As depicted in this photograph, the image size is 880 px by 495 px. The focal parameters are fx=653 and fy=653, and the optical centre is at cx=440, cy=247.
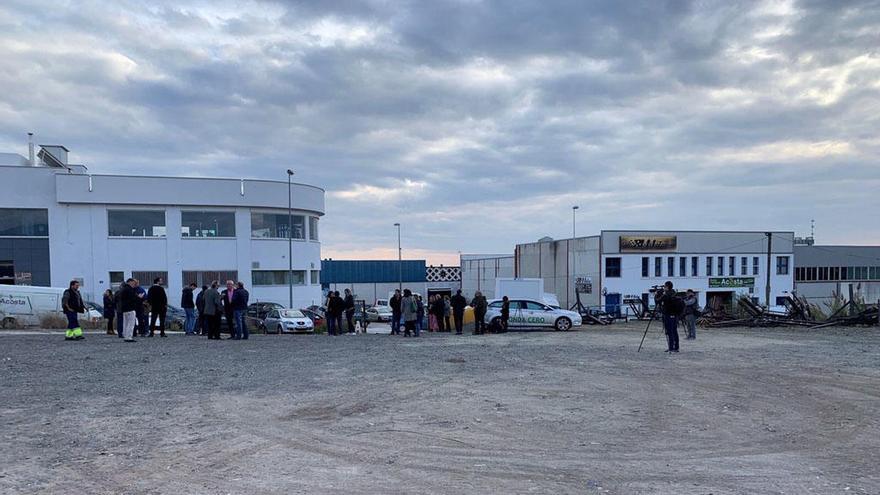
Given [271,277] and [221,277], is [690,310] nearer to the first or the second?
[271,277]

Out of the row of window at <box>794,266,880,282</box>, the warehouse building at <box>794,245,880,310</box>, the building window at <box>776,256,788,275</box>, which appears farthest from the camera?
the row of window at <box>794,266,880,282</box>

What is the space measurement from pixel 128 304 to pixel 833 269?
74.9 metres

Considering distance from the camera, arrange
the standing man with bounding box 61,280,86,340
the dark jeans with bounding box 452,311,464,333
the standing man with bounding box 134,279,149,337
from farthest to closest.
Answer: the dark jeans with bounding box 452,311,464,333 < the standing man with bounding box 134,279,149,337 < the standing man with bounding box 61,280,86,340

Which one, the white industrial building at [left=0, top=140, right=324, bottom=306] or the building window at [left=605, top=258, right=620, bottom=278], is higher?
the white industrial building at [left=0, top=140, right=324, bottom=306]

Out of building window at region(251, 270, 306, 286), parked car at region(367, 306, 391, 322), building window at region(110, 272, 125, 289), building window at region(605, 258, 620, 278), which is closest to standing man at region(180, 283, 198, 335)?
building window at region(110, 272, 125, 289)

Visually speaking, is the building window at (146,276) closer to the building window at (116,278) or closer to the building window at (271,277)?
the building window at (116,278)

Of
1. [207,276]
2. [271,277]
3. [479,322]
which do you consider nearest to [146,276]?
[207,276]

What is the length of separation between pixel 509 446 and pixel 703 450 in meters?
2.00

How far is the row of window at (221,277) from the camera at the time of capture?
131 ft

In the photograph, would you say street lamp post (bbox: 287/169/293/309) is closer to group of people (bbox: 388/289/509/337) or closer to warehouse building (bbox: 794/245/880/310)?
group of people (bbox: 388/289/509/337)

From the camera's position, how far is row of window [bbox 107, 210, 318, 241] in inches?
1581

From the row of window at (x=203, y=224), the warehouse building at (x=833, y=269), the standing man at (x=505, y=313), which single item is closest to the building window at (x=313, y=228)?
the row of window at (x=203, y=224)

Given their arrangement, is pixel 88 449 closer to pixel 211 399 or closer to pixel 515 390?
pixel 211 399

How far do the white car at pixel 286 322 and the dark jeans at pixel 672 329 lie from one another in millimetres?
17412
